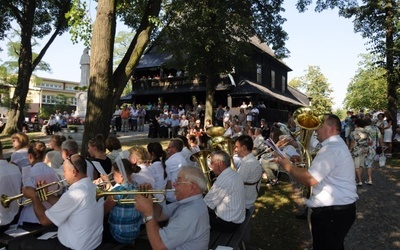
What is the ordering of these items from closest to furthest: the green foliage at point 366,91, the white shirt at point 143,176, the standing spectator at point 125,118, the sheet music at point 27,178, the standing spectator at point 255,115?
the sheet music at point 27,178
the white shirt at point 143,176
the standing spectator at point 255,115
the standing spectator at point 125,118
the green foliage at point 366,91

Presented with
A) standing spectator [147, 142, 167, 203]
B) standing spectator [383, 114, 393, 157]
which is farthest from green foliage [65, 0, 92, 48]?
standing spectator [383, 114, 393, 157]

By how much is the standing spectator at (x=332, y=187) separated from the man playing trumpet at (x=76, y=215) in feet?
6.60

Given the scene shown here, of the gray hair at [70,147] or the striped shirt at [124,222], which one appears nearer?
the striped shirt at [124,222]

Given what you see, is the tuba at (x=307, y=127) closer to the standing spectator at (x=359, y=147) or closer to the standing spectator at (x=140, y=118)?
the standing spectator at (x=359, y=147)

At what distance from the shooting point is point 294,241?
211 inches

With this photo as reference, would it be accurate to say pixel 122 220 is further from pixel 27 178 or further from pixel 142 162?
pixel 27 178

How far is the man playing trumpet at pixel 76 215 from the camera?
10.5ft

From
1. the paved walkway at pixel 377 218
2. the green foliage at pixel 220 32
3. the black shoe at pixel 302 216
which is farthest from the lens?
the green foliage at pixel 220 32

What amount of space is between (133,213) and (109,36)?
19.0 feet

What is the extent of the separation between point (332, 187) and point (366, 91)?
6295cm

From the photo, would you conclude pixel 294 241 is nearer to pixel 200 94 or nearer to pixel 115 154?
pixel 115 154

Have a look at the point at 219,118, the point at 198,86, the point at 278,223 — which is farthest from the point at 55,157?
the point at 198,86

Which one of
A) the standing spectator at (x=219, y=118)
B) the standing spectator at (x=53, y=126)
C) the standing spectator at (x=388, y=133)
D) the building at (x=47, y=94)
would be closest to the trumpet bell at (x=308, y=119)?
the standing spectator at (x=388, y=133)

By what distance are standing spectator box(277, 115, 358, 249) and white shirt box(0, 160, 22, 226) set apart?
3326 millimetres
